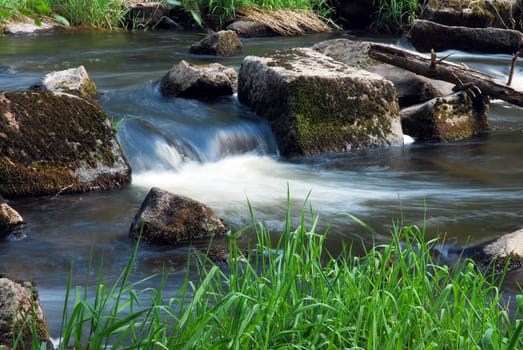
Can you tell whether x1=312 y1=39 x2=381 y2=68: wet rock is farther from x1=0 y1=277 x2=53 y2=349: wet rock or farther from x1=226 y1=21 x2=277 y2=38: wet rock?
x1=0 y1=277 x2=53 y2=349: wet rock

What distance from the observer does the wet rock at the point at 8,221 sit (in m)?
4.93

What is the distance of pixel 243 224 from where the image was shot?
5.38 meters

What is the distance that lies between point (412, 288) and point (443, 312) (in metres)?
0.13

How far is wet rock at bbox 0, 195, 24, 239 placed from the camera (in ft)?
16.2

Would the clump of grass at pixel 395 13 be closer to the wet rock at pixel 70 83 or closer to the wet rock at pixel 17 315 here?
the wet rock at pixel 70 83

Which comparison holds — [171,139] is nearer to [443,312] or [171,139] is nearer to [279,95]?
[279,95]

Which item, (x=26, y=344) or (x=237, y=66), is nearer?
(x=26, y=344)

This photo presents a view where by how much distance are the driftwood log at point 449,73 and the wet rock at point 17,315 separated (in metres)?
5.78

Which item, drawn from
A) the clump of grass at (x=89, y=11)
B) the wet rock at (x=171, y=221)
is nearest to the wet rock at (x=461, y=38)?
the clump of grass at (x=89, y=11)

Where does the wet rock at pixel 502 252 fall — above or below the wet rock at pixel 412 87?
below

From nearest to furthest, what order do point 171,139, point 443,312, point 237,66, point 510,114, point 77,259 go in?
point 443,312
point 77,259
point 171,139
point 510,114
point 237,66

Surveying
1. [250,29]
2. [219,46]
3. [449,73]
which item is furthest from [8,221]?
[250,29]

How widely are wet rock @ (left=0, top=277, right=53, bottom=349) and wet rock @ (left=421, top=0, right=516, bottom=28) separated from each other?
11828 millimetres

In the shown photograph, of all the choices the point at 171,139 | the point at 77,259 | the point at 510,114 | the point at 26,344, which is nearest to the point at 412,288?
the point at 26,344
